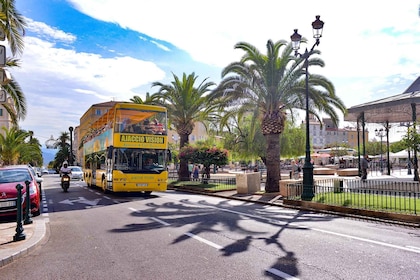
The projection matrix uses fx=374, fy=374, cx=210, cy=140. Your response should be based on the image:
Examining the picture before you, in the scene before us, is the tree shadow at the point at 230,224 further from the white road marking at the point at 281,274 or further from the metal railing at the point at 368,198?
the metal railing at the point at 368,198

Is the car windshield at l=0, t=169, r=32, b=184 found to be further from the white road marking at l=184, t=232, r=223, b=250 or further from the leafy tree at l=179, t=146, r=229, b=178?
the leafy tree at l=179, t=146, r=229, b=178

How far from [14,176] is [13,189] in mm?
1570

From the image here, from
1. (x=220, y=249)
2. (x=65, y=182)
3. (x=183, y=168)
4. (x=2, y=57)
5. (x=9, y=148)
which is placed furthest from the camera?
(x=9, y=148)

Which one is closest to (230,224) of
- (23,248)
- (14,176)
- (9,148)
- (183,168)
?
(23,248)

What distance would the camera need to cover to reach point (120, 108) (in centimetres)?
1834

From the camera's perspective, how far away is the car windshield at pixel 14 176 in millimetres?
12672

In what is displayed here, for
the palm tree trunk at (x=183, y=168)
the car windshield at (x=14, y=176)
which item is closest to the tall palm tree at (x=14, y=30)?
the car windshield at (x=14, y=176)

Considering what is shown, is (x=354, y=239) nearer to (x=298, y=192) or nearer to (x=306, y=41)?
(x=298, y=192)

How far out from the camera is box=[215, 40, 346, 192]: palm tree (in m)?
20.0

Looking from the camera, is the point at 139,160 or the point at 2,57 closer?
the point at 2,57

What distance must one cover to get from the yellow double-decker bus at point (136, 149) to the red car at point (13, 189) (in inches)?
196

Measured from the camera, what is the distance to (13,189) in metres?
11.6

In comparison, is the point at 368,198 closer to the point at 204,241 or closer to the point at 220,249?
the point at 204,241

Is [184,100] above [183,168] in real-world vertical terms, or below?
above
